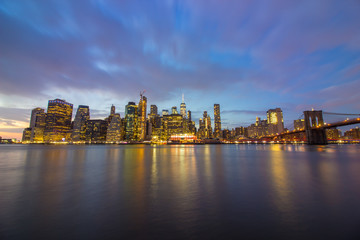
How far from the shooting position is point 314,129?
315 ft

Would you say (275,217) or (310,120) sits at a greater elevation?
(310,120)

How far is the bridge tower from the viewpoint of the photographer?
97.1 metres

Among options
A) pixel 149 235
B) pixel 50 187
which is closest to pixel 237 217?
pixel 149 235

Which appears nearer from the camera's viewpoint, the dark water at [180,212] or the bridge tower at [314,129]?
the dark water at [180,212]

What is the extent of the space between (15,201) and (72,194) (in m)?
2.86

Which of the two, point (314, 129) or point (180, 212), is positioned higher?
point (314, 129)

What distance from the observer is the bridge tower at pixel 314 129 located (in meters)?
97.1

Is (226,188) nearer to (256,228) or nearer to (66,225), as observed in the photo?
(256,228)

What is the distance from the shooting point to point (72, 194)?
11273mm

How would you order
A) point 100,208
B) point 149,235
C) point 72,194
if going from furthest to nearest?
point 72,194, point 100,208, point 149,235

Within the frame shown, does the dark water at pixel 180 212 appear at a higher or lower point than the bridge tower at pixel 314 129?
lower

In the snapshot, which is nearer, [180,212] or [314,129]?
[180,212]

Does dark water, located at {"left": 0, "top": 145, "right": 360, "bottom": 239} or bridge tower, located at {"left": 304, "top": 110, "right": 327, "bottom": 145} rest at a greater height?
bridge tower, located at {"left": 304, "top": 110, "right": 327, "bottom": 145}

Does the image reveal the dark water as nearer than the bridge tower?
Yes
